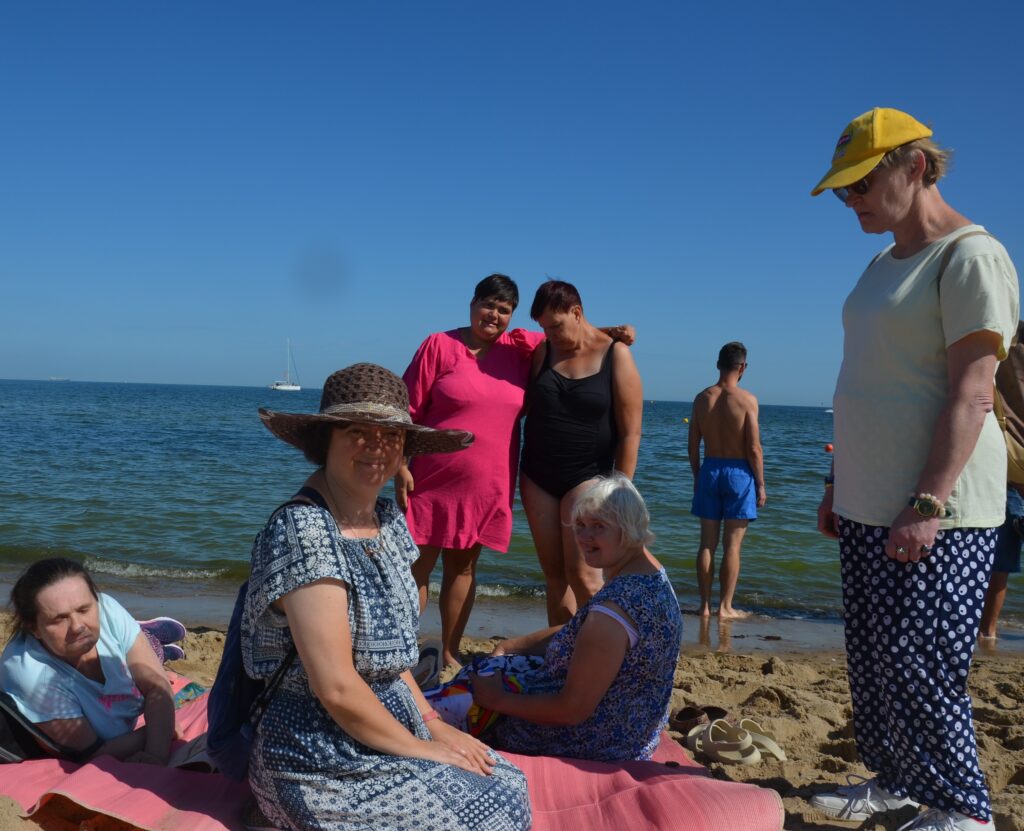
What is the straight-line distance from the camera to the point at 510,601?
7.48 m

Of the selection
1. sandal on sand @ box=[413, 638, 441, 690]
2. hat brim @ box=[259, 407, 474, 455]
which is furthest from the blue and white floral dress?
sandal on sand @ box=[413, 638, 441, 690]

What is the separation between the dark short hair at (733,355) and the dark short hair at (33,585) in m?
5.16

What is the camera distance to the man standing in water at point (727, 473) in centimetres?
665

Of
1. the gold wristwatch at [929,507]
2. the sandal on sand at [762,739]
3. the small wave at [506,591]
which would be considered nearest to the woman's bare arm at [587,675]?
the gold wristwatch at [929,507]

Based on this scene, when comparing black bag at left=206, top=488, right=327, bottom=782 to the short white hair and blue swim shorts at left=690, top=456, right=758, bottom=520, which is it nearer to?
the short white hair

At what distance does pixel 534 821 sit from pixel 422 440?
1155 mm

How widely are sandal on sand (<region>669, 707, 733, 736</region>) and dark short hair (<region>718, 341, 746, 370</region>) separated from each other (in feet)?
11.1

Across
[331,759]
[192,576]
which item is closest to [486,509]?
[331,759]

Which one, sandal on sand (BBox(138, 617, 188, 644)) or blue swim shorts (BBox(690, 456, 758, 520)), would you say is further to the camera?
blue swim shorts (BBox(690, 456, 758, 520))

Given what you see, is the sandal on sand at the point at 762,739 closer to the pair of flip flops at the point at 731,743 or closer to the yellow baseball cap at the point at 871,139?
the pair of flip flops at the point at 731,743

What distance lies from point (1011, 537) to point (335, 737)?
4737mm

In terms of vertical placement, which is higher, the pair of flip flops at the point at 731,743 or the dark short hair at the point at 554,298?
the dark short hair at the point at 554,298

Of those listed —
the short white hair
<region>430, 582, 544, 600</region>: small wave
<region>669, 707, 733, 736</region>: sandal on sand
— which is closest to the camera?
the short white hair

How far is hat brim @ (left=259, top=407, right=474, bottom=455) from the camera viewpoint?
2.25 m
